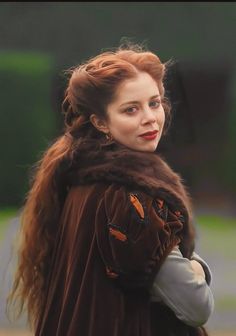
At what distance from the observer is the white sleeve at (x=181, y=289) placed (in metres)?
1.83

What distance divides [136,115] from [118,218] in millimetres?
267

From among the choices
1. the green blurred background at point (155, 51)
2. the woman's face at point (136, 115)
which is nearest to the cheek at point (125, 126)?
the woman's face at point (136, 115)

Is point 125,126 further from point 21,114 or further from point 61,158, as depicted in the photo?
point 21,114

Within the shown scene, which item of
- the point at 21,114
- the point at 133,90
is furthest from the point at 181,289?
the point at 21,114

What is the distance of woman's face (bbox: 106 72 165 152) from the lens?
1909 mm

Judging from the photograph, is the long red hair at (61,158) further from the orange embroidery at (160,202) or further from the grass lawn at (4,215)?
the grass lawn at (4,215)

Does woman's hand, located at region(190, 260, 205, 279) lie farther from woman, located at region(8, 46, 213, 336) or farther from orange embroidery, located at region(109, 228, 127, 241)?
orange embroidery, located at region(109, 228, 127, 241)

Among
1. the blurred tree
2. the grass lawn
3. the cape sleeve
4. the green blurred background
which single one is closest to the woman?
the cape sleeve

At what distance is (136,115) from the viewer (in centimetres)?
191

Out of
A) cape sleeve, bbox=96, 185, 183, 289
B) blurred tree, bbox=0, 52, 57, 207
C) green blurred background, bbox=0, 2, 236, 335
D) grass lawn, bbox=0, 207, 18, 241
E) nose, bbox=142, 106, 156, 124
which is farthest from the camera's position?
blurred tree, bbox=0, 52, 57, 207

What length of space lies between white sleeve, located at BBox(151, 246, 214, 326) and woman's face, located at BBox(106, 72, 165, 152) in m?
0.28

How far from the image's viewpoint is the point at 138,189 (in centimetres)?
183

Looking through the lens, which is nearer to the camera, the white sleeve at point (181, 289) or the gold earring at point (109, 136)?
the white sleeve at point (181, 289)

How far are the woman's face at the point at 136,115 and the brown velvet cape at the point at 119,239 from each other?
0.03 metres
